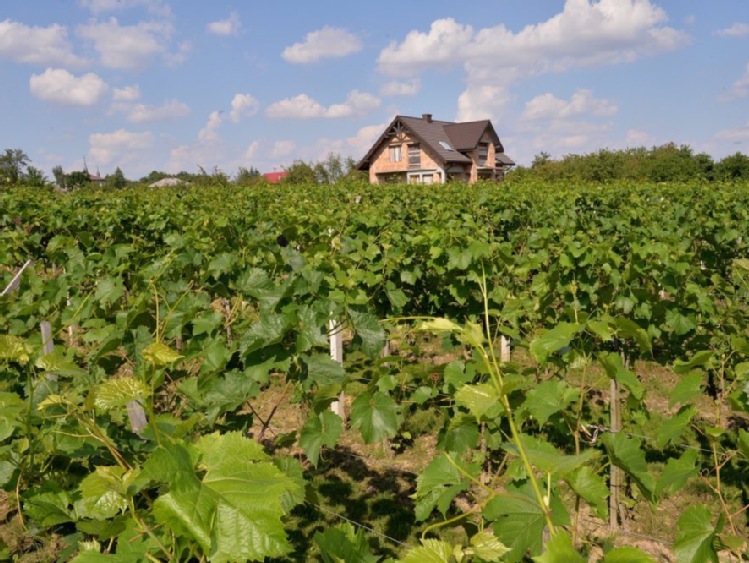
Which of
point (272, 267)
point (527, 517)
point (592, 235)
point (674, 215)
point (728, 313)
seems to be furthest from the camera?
point (674, 215)

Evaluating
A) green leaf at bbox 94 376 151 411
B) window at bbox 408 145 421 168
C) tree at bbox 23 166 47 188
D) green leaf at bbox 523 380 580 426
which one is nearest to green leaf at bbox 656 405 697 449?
green leaf at bbox 523 380 580 426

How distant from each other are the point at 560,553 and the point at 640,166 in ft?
174

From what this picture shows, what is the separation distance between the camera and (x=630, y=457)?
1.61 metres

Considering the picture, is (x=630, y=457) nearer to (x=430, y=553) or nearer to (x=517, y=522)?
(x=517, y=522)

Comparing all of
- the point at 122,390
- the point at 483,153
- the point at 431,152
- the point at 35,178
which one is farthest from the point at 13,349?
the point at 483,153

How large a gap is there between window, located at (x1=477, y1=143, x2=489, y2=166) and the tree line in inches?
113

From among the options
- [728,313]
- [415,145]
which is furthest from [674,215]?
[415,145]

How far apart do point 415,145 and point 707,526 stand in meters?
47.1

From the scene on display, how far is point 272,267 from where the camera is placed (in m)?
3.39

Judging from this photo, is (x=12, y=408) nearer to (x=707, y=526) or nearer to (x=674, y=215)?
(x=707, y=526)

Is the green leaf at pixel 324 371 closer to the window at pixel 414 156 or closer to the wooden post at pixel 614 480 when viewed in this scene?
the wooden post at pixel 614 480

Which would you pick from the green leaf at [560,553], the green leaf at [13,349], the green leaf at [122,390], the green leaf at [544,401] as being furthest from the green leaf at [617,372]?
the green leaf at [13,349]

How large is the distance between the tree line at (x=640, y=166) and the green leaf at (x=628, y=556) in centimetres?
4701

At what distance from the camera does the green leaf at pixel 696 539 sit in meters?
1.19
